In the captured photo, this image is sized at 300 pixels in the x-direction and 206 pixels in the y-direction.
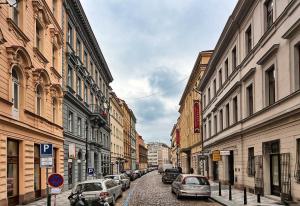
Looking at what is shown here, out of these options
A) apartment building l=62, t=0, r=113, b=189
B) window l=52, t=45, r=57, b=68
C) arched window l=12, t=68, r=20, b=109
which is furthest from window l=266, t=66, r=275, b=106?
apartment building l=62, t=0, r=113, b=189

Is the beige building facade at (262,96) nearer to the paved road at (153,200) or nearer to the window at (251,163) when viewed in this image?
the window at (251,163)

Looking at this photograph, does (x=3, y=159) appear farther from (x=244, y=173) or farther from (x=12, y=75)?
(x=244, y=173)

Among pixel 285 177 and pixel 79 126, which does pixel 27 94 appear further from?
pixel 79 126

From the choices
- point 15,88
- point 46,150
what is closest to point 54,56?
point 15,88

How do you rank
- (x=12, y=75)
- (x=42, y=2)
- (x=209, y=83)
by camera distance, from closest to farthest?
(x=12, y=75), (x=42, y=2), (x=209, y=83)

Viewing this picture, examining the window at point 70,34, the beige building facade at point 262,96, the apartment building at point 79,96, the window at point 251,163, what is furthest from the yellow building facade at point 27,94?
the window at point 251,163

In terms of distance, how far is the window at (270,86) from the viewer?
21547 millimetres

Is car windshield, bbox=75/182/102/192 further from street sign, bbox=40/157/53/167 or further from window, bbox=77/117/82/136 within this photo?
window, bbox=77/117/82/136

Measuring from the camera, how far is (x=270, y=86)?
2206 cm

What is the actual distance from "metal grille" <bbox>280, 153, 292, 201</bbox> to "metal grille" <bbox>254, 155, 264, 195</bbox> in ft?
12.2

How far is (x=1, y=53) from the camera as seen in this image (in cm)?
1753

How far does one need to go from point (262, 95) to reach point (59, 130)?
13.3m

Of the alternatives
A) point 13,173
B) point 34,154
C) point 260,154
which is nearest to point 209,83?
point 260,154

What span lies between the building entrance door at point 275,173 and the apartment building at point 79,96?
13.7 meters
